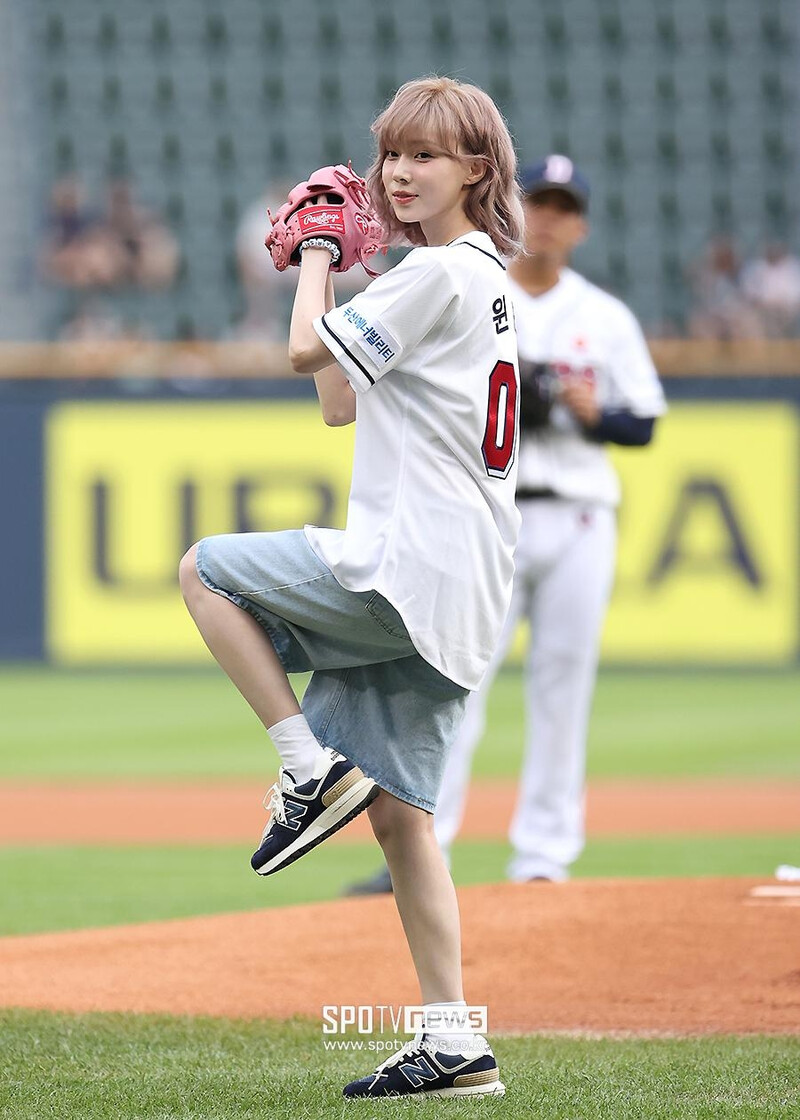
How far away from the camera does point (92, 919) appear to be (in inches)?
233

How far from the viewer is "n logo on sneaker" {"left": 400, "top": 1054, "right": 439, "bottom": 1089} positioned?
349 cm

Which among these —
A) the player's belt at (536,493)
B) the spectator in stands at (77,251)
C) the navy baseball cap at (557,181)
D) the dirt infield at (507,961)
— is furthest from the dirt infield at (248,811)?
the spectator in stands at (77,251)

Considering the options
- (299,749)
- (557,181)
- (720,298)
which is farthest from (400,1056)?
(720,298)

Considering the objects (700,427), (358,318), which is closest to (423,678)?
(358,318)

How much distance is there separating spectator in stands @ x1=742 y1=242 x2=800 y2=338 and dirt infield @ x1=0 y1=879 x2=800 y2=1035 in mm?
9575

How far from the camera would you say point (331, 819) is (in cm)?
343

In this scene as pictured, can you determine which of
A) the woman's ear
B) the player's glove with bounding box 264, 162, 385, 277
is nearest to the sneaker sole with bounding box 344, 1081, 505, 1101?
the player's glove with bounding box 264, 162, 385, 277

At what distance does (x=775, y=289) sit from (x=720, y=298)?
0.50 metres

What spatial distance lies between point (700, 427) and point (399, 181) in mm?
9888

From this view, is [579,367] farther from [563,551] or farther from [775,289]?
[775,289]

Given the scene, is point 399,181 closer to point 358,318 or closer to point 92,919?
point 358,318

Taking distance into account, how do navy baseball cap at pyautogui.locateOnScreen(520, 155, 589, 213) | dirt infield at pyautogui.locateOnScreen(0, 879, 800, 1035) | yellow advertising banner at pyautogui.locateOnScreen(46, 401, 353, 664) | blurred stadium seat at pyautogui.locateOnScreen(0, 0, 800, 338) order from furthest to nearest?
blurred stadium seat at pyautogui.locateOnScreen(0, 0, 800, 338)
yellow advertising banner at pyautogui.locateOnScreen(46, 401, 353, 664)
navy baseball cap at pyautogui.locateOnScreen(520, 155, 589, 213)
dirt infield at pyautogui.locateOnScreen(0, 879, 800, 1035)

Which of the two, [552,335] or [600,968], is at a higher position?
[552,335]

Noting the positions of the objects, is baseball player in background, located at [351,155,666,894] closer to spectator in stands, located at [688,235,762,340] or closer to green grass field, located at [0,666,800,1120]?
green grass field, located at [0,666,800,1120]
